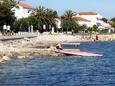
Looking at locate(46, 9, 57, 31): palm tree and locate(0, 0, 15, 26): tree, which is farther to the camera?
locate(46, 9, 57, 31): palm tree

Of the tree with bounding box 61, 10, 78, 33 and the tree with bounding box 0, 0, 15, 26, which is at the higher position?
the tree with bounding box 0, 0, 15, 26

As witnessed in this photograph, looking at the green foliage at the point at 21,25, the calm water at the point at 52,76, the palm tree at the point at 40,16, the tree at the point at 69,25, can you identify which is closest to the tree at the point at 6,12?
the green foliage at the point at 21,25

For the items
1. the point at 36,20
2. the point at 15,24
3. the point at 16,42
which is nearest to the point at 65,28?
the point at 36,20

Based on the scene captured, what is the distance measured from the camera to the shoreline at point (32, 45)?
6259 cm

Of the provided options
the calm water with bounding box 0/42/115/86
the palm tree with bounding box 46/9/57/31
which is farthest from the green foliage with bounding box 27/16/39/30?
the calm water with bounding box 0/42/115/86

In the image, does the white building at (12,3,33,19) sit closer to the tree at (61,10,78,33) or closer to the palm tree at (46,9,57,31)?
the palm tree at (46,9,57,31)

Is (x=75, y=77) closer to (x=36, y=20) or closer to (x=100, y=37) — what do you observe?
(x=36, y=20)

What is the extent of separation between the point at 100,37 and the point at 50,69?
114175 millimetres

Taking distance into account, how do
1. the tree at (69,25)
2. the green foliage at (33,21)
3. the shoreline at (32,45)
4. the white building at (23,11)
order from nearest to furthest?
the shoreline at (32,45), the green foliage at (33,21), the white building at (23,11), the tree at (69,25)

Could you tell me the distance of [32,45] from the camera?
308ft

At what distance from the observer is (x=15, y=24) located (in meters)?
A: 130

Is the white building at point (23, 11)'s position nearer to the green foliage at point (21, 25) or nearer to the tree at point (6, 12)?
the green foliage at point (21, 25)

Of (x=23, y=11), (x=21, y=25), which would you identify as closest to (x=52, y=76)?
(x=21, y=25)

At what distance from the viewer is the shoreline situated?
6259 centimetres
